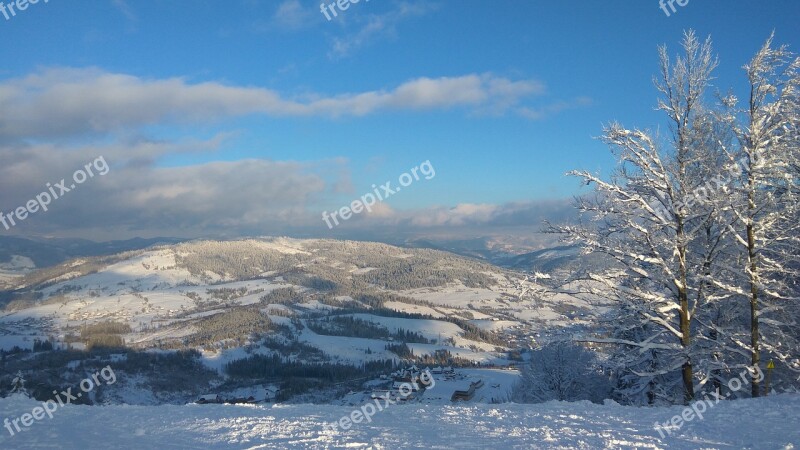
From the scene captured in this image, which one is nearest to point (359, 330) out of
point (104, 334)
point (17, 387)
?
point (104, 334)

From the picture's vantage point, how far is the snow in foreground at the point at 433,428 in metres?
8.41

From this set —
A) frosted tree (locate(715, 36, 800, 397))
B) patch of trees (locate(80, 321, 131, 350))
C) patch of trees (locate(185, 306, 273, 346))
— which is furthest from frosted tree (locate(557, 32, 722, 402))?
patch of trees (locate(185, 306, 273, 346))

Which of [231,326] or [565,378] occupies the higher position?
[565,378]

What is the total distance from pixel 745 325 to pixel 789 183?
5.05 m

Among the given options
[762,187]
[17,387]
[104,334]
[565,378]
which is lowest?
[104,334]

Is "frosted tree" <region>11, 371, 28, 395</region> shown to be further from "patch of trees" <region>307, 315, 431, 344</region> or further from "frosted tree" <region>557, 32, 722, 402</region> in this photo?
"patch of trees" <region>307, 315, 431, 344</region>

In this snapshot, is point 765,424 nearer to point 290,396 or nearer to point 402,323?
point 290,396

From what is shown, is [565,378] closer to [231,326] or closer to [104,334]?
[231,326]

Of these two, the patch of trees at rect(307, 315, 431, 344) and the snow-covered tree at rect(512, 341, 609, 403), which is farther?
the patch of trees at rect(307, 315, 431, 344)

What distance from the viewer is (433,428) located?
9.75m

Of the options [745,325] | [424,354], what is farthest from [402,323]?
[745,325]

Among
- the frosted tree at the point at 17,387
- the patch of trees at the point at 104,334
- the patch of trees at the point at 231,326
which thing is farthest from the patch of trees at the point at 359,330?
the frosted tree at the point at 17,387

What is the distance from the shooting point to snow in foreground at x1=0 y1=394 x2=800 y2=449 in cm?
841

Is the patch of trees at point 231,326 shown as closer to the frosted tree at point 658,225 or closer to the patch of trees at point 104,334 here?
the patch of trees at point 104,334
